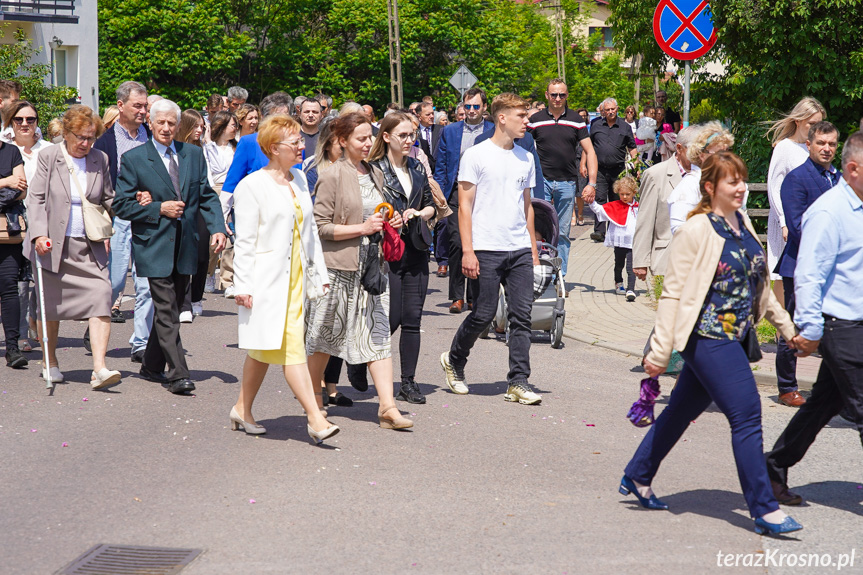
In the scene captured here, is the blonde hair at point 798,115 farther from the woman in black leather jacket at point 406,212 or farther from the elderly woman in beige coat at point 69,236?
the elderly woman in beige coat at point 69,236

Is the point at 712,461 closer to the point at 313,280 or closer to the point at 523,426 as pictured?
the point at 523,426

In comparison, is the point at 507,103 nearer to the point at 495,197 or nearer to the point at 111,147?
the point at 495,197

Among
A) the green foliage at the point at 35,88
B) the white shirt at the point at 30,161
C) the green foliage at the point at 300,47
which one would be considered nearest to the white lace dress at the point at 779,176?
the white shirt at the point at 30,161

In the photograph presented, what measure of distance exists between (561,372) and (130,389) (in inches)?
136

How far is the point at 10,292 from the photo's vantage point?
9.02m

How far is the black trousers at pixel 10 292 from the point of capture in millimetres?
8977

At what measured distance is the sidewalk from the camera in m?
9.12

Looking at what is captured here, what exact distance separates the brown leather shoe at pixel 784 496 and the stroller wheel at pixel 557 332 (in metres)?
4.70

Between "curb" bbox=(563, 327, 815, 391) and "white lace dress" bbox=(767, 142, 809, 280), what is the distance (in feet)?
2.81

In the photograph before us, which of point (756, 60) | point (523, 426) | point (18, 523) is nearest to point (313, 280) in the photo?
point (523, 426)

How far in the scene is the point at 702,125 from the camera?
7.83 m

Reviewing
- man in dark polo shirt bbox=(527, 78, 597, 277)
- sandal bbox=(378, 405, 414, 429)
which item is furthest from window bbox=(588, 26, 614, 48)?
sandal bbox=(378, 405, 414, 429)

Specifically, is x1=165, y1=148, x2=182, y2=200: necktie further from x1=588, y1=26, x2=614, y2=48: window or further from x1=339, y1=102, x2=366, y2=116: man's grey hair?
x1=588, y1=26, x2=614, y2=48: window

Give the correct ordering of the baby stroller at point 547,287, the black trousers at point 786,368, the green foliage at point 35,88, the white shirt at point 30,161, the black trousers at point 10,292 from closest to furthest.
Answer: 1. the black trousers at point 786,368
2. the black trousers at point 10,292
3. the white shirt at point 30,161
4. the baby stroller at point 547,287
5. the green foliage at point 35,88
